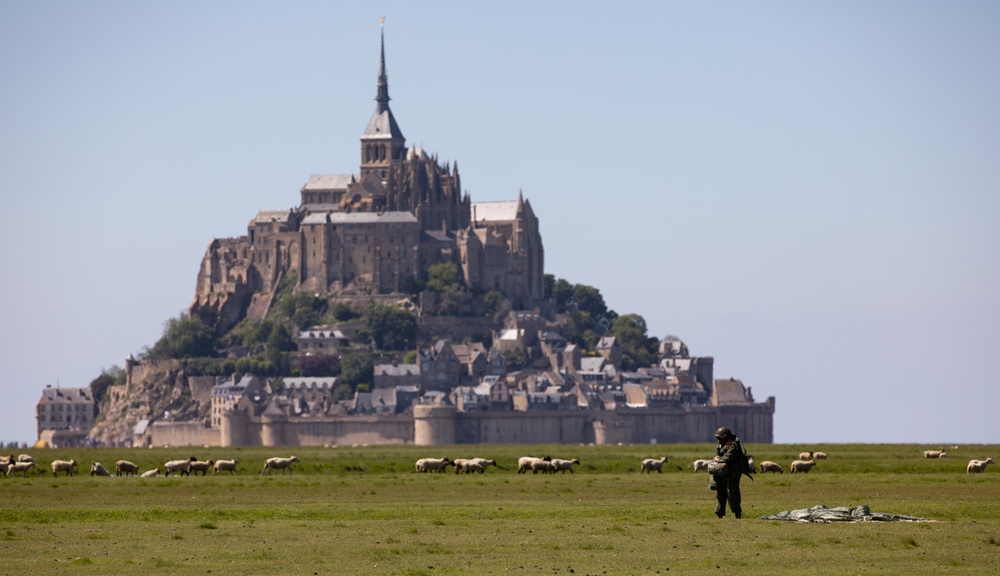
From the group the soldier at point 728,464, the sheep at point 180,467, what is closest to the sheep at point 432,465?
the sheep at point 180,467

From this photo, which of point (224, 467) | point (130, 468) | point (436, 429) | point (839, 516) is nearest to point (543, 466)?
point (224, 467)

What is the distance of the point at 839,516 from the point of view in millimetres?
35062

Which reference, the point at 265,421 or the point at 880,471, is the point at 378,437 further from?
the point at 880,471

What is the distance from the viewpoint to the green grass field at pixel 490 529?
30.0m

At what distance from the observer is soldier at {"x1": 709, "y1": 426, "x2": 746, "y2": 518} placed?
33.3 metres

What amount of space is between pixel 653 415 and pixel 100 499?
14621 centimetres

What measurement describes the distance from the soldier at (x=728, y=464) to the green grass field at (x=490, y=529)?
62 cm

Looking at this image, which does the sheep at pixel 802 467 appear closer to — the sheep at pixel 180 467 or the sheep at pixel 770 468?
the sheep at pixel 770 468

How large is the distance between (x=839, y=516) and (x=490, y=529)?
618 cm

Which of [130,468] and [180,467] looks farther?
[180,467]

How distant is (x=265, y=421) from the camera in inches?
7347

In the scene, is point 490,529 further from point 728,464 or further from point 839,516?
point 839,516

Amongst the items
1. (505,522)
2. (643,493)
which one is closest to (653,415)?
(643,493)

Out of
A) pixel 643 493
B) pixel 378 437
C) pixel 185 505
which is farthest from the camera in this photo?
pixel 378 437
